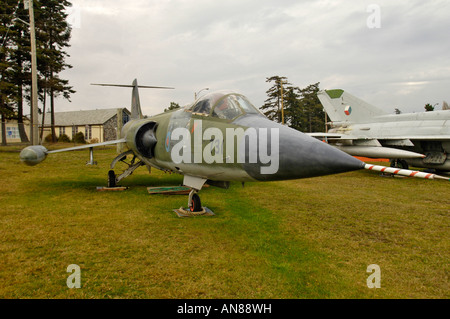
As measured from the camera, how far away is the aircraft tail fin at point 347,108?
16.8 metres

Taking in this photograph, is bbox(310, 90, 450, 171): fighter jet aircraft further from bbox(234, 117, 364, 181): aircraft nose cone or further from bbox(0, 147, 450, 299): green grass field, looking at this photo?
bbox(234, 117, 364, 181): aircraft nose cone

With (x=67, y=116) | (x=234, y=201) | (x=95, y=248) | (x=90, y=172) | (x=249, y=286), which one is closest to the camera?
(x=249, y=286)

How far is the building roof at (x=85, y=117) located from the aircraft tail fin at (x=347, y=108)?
114 feet

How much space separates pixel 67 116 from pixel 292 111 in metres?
41.9

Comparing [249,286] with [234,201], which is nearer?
[249,286]

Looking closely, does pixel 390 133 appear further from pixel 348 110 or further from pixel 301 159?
pixel 301 159

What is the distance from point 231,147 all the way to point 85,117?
50.8 meters

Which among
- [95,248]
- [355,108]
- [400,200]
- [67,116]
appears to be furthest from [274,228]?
[67,116]

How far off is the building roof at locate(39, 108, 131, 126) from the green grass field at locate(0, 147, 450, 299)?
3992cm

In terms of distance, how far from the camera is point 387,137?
1434cm

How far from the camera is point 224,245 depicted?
15.1 feet

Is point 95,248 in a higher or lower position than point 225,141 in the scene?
lower
